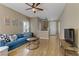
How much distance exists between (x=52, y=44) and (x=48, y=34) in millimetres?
306

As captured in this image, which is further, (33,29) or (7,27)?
(33,29)

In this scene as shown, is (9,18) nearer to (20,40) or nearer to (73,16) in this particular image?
(20,40)

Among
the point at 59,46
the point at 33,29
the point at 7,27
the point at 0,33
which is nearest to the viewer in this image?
the point at 0,33

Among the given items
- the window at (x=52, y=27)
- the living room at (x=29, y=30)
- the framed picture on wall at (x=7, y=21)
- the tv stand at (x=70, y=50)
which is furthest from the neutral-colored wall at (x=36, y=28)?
the tv stand at (x=70, y=50)

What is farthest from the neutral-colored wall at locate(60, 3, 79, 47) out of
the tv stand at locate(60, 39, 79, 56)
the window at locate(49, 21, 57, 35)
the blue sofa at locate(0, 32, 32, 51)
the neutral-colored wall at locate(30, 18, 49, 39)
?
the blue sofa at locate(0, 32, 32, 51)

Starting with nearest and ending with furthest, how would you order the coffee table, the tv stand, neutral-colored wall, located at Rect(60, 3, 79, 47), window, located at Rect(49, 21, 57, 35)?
the tv stand
the coffee table
neutral-colored wall, located at Rect(60, 3, 79, 47)
window, located at Rect(49, 21, 57, 35)

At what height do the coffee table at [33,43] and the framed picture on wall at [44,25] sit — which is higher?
the framed picture on wall at [44,25]

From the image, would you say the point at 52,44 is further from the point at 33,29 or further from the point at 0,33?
the point at 0,33

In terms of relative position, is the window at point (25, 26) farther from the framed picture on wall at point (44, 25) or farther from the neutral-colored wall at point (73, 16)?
the neutral-colored wall at point (73, 16)

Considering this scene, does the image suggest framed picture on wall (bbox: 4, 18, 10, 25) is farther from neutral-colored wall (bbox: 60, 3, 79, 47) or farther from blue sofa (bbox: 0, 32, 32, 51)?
neutral-colored wall (bbox: 60, 3, 79, 47)

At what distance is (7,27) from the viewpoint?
8.49 feet

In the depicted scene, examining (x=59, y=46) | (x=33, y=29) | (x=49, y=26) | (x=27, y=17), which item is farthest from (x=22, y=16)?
(x=59, y=46)

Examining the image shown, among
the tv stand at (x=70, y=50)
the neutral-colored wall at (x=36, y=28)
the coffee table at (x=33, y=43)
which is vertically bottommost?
the tv stand at (x=70, y=50)

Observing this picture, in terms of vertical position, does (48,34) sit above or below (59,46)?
above
